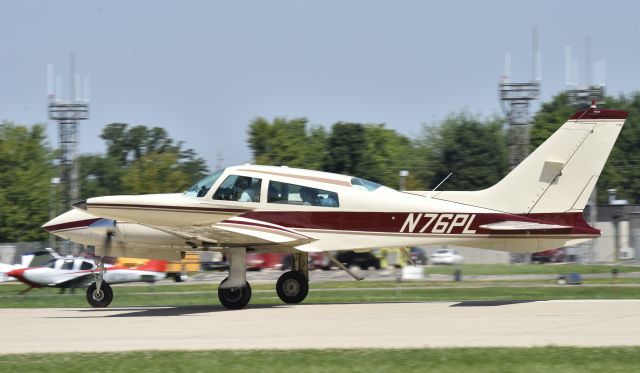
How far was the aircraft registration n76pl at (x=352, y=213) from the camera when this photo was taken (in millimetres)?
17984

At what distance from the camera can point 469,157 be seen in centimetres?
8594

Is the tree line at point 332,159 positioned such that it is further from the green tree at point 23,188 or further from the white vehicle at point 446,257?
the white vehicle at point 446,257

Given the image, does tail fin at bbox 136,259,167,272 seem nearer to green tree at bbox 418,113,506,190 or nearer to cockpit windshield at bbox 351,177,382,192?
cockpit windshield at bbox 351,177,382,192

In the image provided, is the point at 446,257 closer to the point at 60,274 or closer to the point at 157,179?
the point at 157,179

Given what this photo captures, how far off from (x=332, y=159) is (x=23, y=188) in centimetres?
2743

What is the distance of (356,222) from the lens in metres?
18.7

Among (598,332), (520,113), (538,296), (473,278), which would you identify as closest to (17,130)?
(520,113)

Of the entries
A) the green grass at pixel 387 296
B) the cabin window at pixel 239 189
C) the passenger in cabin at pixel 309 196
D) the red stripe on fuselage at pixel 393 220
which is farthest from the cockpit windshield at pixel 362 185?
the green grass at pixel 387 296

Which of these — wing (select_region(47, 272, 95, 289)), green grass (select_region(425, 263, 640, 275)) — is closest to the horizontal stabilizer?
wing (select_region(47, 272, 95, 289))

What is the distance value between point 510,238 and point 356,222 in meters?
2.95

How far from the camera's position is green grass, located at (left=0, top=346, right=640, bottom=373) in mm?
11211

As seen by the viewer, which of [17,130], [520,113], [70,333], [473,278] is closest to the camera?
[70,333]

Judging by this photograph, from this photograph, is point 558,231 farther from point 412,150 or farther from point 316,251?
point 412,150

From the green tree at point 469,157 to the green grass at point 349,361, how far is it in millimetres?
66365
